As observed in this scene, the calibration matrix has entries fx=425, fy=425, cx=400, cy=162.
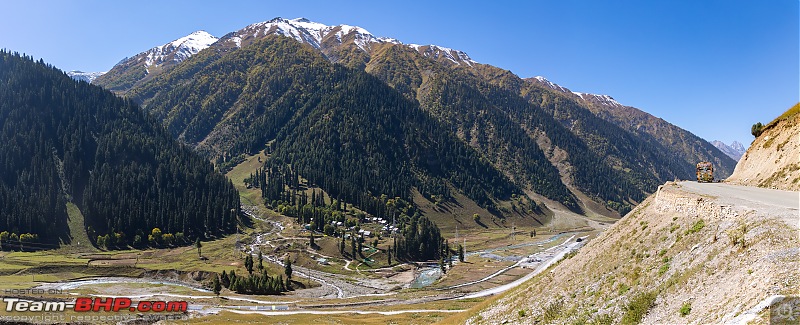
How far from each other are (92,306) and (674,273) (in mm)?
118918

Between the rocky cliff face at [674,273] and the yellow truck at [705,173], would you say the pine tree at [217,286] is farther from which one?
the yellow truck at [705,173]

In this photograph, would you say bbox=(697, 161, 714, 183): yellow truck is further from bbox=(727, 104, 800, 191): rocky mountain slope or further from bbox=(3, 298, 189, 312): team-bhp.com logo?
bbox=(3, 298, 189, 312): team-bhp.com logo

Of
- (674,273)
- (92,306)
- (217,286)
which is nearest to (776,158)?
(674,273)

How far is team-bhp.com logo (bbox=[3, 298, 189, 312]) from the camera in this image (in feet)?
306

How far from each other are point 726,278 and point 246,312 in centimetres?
11065

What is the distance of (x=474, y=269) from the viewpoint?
19375 centimetres

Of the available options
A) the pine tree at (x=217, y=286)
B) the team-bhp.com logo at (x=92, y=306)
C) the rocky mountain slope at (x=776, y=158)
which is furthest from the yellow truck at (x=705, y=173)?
the pine tree at (x=217, y=286)

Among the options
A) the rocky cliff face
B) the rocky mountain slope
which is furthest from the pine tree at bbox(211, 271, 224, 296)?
the rocky mountain slope

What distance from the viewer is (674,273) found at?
91.1 feet

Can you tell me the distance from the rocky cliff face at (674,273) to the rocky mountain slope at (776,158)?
73.4ft

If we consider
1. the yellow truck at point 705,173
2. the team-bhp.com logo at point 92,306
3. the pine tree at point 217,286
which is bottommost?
the pine tree at point 217,286

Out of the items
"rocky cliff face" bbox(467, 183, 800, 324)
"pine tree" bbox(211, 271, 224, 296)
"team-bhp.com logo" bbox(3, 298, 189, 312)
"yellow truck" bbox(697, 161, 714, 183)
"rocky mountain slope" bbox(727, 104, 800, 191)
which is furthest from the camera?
"pine tree" bbox(211, 271, 224, 296)

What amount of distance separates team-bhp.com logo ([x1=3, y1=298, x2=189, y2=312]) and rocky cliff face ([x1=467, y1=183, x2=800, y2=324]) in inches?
3763

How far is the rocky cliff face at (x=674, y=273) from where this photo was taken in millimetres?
20422
